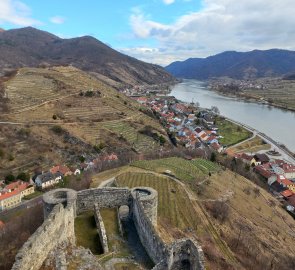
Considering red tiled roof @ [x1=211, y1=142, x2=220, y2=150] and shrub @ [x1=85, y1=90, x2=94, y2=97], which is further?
shrub @ [x1=85, y1=90, x2=94, y2=97]

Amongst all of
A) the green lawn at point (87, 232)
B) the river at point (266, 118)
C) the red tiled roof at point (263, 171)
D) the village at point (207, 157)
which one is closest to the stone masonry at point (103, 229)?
the green lawn at point (87, 232)

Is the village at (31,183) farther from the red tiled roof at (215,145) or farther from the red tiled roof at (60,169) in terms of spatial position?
the red tiled roof at (215,145)

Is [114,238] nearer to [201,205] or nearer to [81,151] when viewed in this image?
[201,205]

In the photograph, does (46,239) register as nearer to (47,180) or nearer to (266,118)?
(47,180)

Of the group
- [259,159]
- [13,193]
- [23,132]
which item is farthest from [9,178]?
[259,159]

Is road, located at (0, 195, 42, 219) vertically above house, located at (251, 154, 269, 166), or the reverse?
road, located at (0, 195, 42, 219)

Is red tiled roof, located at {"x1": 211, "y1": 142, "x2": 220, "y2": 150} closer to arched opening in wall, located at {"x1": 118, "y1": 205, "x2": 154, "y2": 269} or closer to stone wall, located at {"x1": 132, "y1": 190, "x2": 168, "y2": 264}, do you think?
arched opening in wall, located at {"x1": 118, "y1": 205, "x2": 154, "y2": 269}

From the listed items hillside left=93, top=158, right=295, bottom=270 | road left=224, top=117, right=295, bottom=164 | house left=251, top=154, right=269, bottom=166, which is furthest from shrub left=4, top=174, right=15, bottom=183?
road left=224, top=117, right=295, bottom=164
